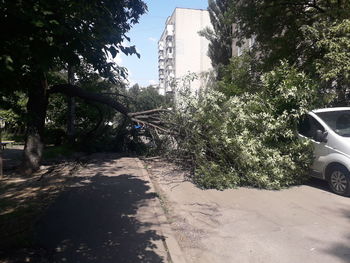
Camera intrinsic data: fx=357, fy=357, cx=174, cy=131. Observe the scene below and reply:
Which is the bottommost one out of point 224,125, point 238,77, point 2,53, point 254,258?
point 254,258

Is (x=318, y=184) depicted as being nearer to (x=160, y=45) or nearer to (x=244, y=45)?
(x=244, y=45)

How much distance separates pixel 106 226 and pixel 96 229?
0.19 m

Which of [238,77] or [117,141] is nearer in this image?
[238,77]

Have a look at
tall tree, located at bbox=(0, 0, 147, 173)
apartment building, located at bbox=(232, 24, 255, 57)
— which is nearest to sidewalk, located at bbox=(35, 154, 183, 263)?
tall tree, located at bbox=(0, 0, 147, 173)

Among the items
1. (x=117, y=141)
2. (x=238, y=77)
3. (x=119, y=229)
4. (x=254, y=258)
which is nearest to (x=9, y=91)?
(x=119, y=229)

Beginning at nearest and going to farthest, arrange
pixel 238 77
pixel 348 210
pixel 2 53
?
pixel 2 53, pixel 348 210, pixel 238 77

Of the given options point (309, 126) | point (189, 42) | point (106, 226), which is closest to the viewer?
point (106, 226)

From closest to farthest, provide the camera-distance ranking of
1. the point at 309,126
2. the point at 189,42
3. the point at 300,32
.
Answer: the point at 309,126, the point at 300,32, the point at 189,42

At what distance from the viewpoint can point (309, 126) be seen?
8773 millimetres

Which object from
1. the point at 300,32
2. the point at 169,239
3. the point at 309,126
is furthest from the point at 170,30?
the point at 169,239

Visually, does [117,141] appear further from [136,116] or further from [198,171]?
[198,171]

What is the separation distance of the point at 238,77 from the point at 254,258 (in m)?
10.6

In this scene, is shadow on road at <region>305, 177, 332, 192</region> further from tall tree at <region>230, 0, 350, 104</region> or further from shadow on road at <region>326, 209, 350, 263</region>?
shadow on road at <region>326, 209, 350, 263</region>

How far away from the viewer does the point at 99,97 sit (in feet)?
38.0
